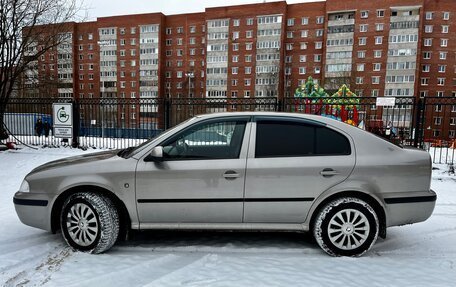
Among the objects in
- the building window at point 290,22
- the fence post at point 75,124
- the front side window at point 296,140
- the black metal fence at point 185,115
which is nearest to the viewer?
the front side window at point 296,140

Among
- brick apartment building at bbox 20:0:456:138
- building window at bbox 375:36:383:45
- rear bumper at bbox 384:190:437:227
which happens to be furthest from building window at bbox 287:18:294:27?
rear bumper at bbox 384:190:437:227

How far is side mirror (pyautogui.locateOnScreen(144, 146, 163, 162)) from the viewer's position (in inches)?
129

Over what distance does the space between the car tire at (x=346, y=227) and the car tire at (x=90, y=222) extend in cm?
235

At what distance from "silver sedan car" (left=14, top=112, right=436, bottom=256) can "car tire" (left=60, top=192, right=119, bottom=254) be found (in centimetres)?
1

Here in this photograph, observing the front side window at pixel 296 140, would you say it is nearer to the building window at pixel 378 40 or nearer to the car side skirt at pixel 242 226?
the car side skirt at pixel 242 226

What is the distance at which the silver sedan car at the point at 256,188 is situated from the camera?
331cm

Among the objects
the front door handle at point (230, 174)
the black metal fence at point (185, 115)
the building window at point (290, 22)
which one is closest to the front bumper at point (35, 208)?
the front door handle at point (230, 174)

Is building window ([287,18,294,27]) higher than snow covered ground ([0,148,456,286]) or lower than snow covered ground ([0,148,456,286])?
higher

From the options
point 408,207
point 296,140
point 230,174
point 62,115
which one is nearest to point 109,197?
point 230,174

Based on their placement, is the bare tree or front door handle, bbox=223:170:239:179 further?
the bare tree

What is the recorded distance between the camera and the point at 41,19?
12742 millimetres

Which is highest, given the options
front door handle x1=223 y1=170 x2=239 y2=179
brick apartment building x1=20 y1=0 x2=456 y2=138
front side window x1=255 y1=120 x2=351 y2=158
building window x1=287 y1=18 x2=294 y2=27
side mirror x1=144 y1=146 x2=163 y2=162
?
building window x1=287 y1=18 x2=294 y2=27

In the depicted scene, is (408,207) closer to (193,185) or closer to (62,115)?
(193,185)

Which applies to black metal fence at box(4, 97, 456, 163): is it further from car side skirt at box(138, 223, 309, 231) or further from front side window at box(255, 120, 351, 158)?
car side skirt at box(138, 223, 309, 231)
